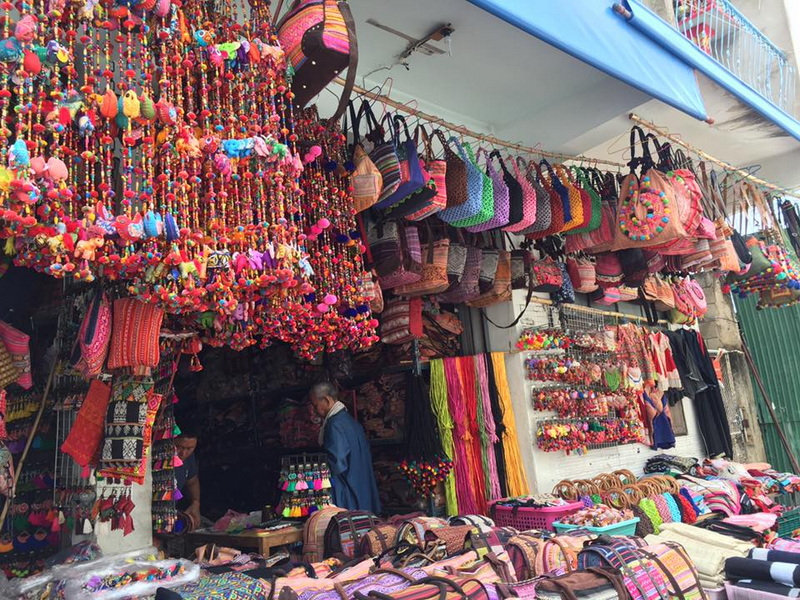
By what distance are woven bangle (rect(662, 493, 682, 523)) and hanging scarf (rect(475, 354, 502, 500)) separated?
1295mm

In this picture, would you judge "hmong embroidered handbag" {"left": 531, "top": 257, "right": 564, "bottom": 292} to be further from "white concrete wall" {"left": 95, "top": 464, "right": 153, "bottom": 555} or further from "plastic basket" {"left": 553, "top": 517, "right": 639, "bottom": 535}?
"white concrete wall" {"left": 95, "top": 464, "right": 153, "bottom": 555}

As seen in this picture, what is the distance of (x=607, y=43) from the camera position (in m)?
3.98

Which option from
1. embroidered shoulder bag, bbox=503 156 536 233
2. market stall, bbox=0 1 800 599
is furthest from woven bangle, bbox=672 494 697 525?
embroidered shoulder bag, bbox=503 156 536 233

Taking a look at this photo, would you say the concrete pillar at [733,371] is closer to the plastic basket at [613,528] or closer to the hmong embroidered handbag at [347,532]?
the plastic basket at [613,528]

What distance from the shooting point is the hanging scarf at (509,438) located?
534 cm

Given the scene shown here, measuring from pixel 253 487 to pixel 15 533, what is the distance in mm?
3093

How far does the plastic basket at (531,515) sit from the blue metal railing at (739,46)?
4185 millimetres

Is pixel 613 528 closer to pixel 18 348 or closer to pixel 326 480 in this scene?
pixel 326 480

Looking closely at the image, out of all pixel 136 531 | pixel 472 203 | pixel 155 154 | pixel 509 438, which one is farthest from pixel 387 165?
pixel 509 438

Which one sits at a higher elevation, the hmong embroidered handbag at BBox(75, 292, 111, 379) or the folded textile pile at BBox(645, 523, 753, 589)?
the hmong embroidered handbag at BBox(75, 292, 111, 379)

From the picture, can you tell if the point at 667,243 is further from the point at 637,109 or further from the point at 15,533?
the point at 15,533

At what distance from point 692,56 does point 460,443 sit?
136 inches

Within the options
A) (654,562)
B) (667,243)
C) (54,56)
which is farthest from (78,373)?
(667,243)

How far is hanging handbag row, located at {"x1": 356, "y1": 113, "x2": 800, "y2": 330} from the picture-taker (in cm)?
388
